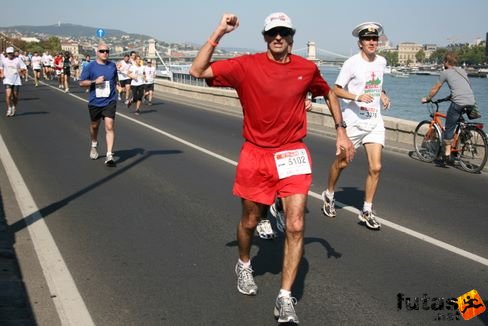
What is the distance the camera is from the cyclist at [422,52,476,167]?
956 centimetres

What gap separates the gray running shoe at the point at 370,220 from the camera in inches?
243

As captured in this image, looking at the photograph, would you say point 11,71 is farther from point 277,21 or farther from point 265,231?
point 277,21

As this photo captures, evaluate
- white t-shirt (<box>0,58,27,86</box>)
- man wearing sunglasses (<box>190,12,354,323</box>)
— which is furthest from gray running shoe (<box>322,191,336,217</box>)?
white t-shirt (<box>0,58,27,86</box>)

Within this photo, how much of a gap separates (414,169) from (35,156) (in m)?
6.68

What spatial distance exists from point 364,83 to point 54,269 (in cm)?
379

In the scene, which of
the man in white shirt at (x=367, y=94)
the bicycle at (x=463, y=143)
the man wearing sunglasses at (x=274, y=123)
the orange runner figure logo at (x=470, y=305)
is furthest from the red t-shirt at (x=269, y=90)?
the bicycle at (x=463, y=143)

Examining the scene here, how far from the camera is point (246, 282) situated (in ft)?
14.3

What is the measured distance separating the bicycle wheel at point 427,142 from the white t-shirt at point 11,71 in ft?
39.5

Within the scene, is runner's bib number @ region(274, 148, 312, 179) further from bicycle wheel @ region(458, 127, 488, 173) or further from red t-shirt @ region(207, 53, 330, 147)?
bicycle wheel @ region(458, 127, 488, 173)

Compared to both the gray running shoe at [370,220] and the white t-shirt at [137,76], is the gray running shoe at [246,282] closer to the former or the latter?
the gray running shoe at [370,220]

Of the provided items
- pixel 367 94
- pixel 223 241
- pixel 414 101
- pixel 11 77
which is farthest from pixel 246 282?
pixel 414 101

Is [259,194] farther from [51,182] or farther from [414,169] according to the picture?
[414,169]

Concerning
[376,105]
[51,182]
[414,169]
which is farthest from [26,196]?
[414,169]

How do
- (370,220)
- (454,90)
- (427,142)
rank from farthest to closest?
(427,142)
(454,90)
(370,220)
